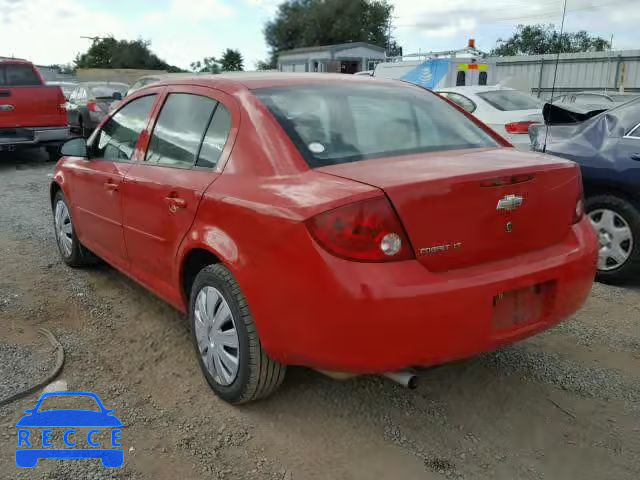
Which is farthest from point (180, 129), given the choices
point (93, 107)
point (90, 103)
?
point (90, 103)

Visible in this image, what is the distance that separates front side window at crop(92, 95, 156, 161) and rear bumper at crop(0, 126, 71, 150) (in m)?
7.16

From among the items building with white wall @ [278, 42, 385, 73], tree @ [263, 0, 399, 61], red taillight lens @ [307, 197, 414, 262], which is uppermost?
tree @ [263, 0, 399, 61]

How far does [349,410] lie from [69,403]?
1.39 m

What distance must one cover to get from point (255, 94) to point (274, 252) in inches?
37.9

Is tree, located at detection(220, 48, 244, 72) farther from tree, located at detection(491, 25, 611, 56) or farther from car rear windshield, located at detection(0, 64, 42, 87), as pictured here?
car rear windshield, located at detection(0, 64, 42, 87)

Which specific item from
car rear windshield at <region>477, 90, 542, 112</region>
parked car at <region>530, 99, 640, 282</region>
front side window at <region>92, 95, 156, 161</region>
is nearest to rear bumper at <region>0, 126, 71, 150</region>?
front side window at <region>92, 95, 156, 161</region>

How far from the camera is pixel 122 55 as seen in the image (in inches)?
2542

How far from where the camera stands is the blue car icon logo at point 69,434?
8.52ft

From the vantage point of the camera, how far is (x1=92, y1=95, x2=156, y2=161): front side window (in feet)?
12.4

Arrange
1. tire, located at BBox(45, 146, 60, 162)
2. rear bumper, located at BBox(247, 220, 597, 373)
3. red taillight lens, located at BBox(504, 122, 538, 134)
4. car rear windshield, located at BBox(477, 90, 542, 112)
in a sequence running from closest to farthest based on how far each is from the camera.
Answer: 1. rear bumper, located at BBox(247, 220, 597, 373)
2. red taillight lens, located at BBox(504, 122, 538, 134)
3. car rear windshield, located at BBox(477, 90, 542, 112)
4. tire, located at BBox(45, 146, 60, 162)

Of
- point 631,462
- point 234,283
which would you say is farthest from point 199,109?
point 631,462

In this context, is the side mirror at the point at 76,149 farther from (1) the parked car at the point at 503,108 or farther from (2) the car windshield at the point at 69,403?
(1) the parked car at the point at 503,108

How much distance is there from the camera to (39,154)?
43.1 ft

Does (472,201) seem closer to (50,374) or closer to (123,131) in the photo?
(50,374)
